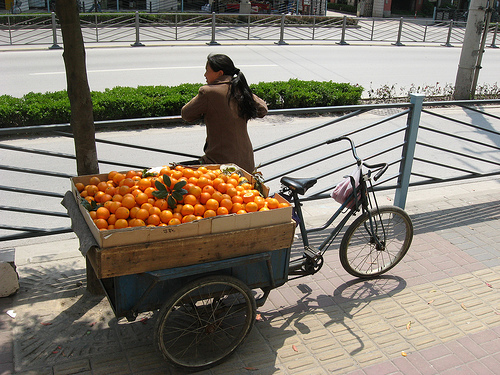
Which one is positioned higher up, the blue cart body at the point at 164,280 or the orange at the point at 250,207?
the orange at the point at 250,207

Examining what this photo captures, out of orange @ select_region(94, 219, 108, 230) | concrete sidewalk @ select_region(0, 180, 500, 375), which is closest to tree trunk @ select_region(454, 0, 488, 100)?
concrete sidewalk @ select_region(0, 180, 500, 375)

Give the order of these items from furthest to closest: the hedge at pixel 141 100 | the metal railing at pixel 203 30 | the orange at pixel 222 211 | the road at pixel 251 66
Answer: the metal railing at pixel 203 30
the road at pixel 251 66
the hedge at pixel 141 100
the orange at pixel 222 211

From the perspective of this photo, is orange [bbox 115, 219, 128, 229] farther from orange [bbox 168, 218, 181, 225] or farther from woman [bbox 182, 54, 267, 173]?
woman [bbox 182, 54, 267, 173]

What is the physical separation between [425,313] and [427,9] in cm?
4169

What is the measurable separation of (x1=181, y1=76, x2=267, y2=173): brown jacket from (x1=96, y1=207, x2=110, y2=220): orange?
48.5 inches

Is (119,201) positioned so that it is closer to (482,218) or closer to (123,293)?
(123,293)

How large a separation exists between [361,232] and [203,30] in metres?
19.8

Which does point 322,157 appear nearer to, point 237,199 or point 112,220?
point 237,199

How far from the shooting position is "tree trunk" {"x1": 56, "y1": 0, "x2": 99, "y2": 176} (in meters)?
3.60

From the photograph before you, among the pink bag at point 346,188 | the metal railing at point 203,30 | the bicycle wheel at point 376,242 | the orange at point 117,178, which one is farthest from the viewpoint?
the metal railing at point 203,30

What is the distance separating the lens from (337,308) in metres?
4.25

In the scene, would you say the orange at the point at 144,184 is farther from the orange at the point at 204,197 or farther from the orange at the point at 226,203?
the orange at the point at 226,203

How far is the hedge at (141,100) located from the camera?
9.88 meters

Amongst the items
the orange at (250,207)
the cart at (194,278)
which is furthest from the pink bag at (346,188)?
the orange at (250,207)
